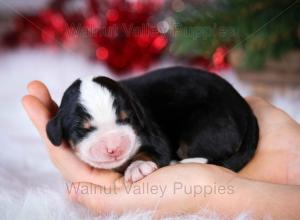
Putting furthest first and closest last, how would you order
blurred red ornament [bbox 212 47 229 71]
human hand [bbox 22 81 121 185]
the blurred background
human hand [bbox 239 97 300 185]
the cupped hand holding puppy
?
blurred red ornament [bbox 212 47 229 71] < the blurred background < human hand [bbox 239 97 300 185] < human hand [bbox 22 81 121 185] < the cupped hand holding puppy

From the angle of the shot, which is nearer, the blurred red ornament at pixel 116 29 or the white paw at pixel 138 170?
the white paw at pixel 138 170

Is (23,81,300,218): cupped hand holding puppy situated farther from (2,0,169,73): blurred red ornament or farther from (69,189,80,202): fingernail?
(2,0,169,73): blurred red ornament

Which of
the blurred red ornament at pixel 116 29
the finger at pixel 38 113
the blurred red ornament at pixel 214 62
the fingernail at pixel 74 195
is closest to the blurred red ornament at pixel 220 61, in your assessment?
the blurred red ornament at pixel 214 62

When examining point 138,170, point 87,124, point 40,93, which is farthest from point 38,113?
point 138,170

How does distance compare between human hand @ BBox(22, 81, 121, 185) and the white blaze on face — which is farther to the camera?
human hand @ BBox(22, 81, 121, 185)

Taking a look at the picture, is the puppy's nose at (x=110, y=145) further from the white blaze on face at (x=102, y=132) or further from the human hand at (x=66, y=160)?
the human hand at (x=66, y=160)

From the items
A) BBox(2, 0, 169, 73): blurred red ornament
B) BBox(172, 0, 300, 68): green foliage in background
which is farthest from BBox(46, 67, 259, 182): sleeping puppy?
BBox(2, 0, 169, 73): blurred red ornament
